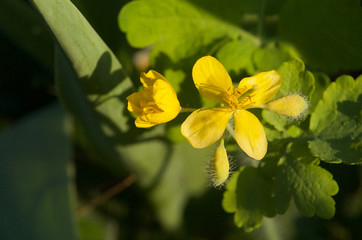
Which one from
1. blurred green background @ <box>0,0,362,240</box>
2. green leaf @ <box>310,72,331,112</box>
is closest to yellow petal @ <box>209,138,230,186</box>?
green leaf @ <box>310,72,331,112</box>

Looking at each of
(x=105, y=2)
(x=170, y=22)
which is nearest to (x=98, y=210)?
(x=105, y=2)

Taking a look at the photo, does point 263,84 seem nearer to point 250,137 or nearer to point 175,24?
point 250,137

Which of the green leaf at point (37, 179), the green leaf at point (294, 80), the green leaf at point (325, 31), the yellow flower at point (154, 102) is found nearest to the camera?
the yellow flower at point (154, 102)

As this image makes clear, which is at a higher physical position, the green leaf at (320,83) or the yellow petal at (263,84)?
the yellow petal at (263,84)

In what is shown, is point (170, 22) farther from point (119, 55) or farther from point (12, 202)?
point (12, 202)

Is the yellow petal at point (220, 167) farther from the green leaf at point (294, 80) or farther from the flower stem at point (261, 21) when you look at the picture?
the flower stem at point (261, 21)

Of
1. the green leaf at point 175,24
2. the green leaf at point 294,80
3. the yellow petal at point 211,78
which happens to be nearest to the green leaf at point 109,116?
the green leaf at point 175,24

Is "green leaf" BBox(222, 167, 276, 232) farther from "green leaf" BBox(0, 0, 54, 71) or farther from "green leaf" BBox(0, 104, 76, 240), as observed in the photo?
"green leaf" BBox(0, 0, 54, 71)
